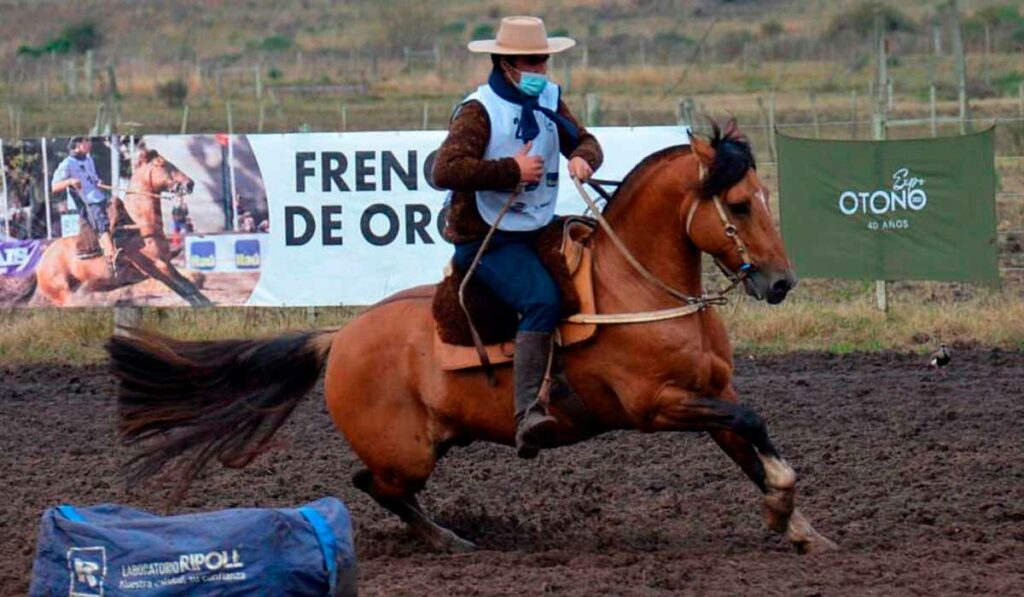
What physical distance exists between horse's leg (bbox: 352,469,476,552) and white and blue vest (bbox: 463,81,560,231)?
140 centimetres

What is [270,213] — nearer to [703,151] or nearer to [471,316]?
[471,316]

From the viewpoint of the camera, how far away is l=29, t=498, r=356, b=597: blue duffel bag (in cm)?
508

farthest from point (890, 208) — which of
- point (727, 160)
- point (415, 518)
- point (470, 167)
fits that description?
point (470, 167)

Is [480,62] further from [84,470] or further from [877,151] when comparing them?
[84,470]

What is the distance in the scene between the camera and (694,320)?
6.53 metres

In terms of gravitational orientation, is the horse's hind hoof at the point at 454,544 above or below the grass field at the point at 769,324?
above

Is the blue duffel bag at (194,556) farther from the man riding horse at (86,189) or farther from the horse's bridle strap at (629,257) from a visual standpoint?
the man riding horse at (86,189)

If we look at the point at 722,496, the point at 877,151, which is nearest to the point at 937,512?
the point at 722,496

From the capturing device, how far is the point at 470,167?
646 cm

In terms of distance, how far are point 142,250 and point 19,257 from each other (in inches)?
42.3

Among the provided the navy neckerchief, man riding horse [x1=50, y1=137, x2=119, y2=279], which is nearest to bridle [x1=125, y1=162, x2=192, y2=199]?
man riding horse [x1=50, y1=137, x2=119, y2=279]

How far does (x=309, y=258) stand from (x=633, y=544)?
261 inches

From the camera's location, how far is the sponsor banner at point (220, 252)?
1309 centimetres

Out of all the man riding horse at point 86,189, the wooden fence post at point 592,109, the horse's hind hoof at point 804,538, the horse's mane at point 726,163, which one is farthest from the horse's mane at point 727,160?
the wooden fence post at point 592,109
